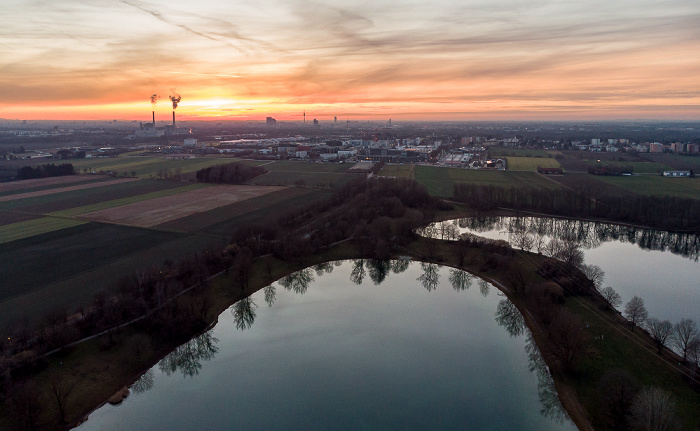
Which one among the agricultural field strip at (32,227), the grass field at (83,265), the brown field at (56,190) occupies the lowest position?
the grass field at (83,265)

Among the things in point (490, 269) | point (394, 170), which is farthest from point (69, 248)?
point (394, 170)

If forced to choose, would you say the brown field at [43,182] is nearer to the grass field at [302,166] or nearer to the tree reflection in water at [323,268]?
the grass field at [302,166]

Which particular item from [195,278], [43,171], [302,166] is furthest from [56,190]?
[302,166]

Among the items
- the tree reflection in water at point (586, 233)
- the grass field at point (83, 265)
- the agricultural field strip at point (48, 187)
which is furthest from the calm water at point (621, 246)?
the agricultural field strip at point (48, 187)

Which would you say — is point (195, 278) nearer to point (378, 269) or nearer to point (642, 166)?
point (378, 269)

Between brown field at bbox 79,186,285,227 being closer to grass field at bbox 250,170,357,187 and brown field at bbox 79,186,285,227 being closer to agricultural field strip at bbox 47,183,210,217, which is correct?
agricultural field strip at bbox 47,183,210,217

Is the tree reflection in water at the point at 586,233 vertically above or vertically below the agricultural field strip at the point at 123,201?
below

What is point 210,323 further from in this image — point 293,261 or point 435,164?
point 435,164
